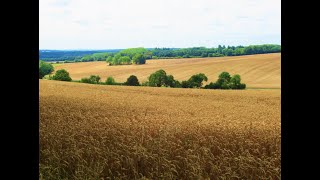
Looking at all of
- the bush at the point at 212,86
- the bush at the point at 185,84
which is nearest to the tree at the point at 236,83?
the bush at the point at 212,86

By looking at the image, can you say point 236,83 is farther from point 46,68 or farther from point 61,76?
point 46,68

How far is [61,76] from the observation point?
1604 inches

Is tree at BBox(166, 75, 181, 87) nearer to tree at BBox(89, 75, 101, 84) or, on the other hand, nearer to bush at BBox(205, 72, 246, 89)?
bush at BBox(205, 72, 246, 89)

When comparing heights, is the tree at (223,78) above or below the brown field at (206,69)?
below

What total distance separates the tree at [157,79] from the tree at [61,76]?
9030 millimetres

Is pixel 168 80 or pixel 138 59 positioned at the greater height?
pixel 138 59

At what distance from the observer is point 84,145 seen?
236 inches

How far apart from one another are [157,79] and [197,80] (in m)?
4.55

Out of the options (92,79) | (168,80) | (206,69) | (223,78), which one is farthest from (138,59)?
(223,78)

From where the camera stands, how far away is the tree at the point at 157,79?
39781mm

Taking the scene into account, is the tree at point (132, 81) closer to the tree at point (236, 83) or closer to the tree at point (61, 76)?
the tree at point (61, 76)

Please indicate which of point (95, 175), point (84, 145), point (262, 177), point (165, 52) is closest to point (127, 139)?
point (84, 145)
